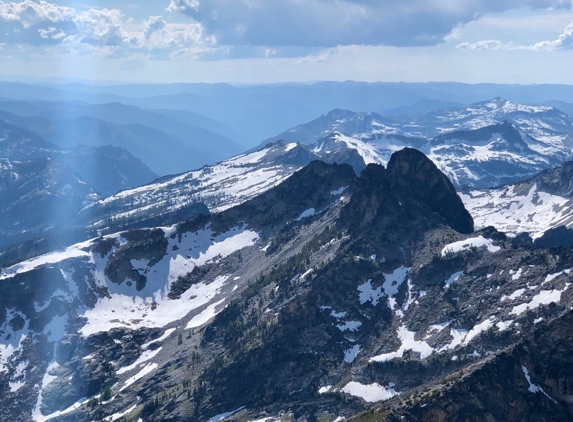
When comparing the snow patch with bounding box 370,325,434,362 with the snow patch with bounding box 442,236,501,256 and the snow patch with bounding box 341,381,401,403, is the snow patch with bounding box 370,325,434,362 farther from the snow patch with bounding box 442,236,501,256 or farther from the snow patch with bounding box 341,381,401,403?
the snow patch with bounding box 442,236,501,256

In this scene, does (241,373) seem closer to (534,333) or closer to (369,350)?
(369,350)

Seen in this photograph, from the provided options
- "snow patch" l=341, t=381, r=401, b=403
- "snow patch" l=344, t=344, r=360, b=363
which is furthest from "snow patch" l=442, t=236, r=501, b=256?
"snow patch" l=341, t=381, r=401, b=403

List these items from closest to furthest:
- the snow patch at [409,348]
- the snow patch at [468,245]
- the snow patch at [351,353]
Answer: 1. the snow patch at [409,348]
2. the snow patch at [351,353]
3. the snow patch at [468,245]

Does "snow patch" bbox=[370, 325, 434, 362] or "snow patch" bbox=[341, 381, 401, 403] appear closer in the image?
"snow patch" bbox=[341, 381, 401, 403]

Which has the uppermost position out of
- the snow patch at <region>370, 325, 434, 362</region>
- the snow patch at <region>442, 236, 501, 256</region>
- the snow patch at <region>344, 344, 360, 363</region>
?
the snow patch at <region>442, 236, 501, 256</region>

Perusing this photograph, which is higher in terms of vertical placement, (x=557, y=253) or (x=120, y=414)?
(x=557, y=253)

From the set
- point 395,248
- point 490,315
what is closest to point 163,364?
point 395,248

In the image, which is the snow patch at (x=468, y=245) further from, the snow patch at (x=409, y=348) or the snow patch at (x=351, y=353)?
the snow patch at (x=351, y=353)

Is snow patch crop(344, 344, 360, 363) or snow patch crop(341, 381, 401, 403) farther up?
snow patch crop(344, 344, 360, 363)

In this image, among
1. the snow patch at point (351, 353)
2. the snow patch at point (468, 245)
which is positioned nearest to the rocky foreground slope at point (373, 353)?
the snow patch at point (351, 353)

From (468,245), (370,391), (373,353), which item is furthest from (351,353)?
(468,245)

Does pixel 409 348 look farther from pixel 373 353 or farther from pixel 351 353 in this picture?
pixel 351 353
